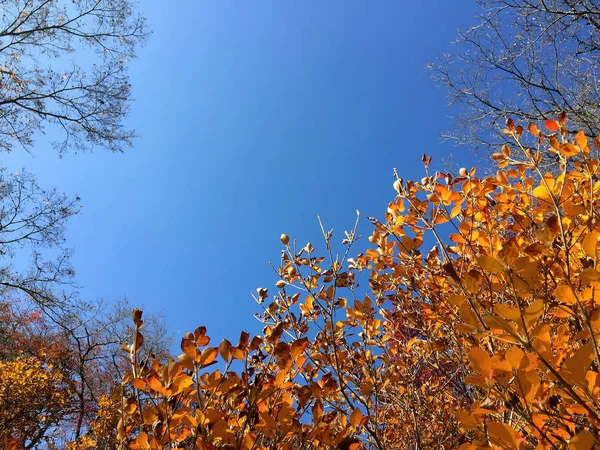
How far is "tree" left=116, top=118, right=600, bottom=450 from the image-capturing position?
1.84ft

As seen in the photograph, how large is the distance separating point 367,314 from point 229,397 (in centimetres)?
95

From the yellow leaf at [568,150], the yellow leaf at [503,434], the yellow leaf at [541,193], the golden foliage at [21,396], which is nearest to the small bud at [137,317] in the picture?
the yellow leaf at [503,434]

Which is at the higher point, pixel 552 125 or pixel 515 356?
pixel 552 125

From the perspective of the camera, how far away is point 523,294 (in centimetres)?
66

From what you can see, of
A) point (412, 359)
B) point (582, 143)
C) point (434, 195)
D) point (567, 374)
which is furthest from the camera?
point (412, 359)

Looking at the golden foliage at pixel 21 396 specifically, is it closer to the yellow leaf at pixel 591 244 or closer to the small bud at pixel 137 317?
the small bud at pixel 137 317

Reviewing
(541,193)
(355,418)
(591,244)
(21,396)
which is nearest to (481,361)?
(591,244)

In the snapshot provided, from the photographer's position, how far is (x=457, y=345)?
133cm

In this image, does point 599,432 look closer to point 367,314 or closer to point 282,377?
point 282,377

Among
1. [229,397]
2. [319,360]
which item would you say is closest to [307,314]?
[319,360]

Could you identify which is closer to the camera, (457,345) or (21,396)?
(457,345)

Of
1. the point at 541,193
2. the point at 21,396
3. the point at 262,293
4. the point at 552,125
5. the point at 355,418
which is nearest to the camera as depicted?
the point at 355,418

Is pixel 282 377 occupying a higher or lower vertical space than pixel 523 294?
higher

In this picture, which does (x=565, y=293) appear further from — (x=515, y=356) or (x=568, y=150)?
(x=568, y=150)
